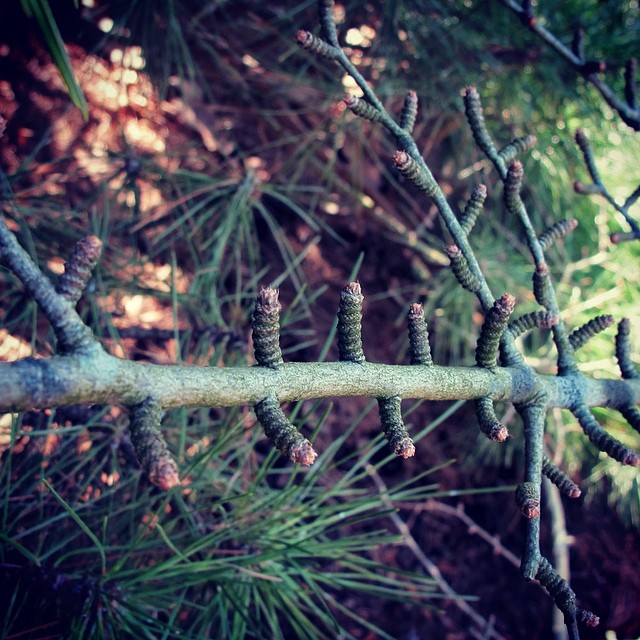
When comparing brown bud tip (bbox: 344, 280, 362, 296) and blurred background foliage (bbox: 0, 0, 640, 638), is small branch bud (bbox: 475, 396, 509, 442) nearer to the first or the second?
brown bud tip (bbox: 344, 280, 362, 296)

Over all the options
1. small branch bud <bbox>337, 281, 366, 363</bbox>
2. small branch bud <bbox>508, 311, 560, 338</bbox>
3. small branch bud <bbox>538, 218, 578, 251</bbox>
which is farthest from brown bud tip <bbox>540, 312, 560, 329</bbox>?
small branch bud <bbox>337, 281, 366, 363</bbox>

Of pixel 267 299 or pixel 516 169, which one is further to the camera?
pixel 516 169

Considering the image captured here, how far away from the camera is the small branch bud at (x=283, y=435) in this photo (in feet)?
1.20

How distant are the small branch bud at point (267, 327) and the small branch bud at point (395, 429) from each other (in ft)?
0.33

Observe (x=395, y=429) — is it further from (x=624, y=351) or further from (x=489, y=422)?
(x=624, y=351)

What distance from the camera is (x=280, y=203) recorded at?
1.57 m

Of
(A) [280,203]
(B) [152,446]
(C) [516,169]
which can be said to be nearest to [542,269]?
(C) [516,169]

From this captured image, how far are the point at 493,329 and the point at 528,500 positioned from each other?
0.51 ft

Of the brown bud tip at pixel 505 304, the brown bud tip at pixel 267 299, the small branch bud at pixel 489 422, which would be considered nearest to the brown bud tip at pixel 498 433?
the small branch bud at pixel 489 422

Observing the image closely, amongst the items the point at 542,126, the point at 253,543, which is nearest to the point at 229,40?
the point at 542,126

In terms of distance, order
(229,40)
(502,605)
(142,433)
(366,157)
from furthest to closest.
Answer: (366,157), (502,605), (229,40), (142,433)

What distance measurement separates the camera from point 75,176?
1200 millimetres

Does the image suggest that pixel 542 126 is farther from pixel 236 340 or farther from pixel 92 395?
pixel 92 395

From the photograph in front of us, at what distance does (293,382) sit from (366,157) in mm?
1341
